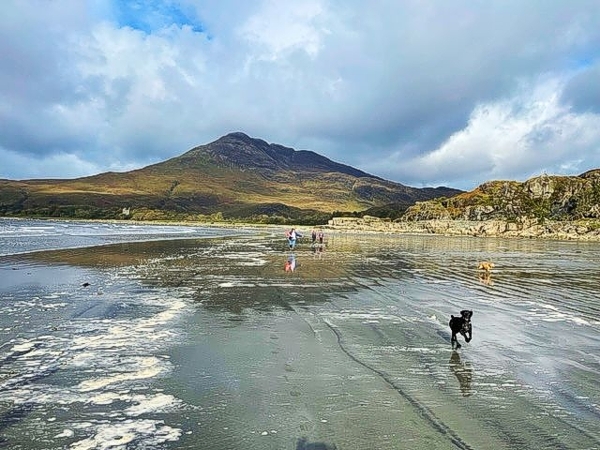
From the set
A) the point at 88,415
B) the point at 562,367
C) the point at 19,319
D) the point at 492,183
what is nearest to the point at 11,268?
A: the point at 19,319

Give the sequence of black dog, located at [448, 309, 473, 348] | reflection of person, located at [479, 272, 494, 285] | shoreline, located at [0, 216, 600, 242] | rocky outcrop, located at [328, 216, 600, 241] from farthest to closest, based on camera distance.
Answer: rocky outcrop, located at [328, 216, 600, 241], shoreline, located at [0, 216, 600, 242], reflection of person, located at [479, 272, 494, 285], black dog, located at [448, 309, 473, 348]

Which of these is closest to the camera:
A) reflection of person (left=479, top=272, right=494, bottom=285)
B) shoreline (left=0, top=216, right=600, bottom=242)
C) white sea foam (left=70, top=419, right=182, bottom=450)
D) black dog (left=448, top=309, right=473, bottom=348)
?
white sea foam (left=70, top=419, right=182, bottom=450)

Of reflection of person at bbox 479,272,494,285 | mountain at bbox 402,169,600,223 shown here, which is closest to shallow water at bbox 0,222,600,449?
reflection of person at bbox 479,272,494,285

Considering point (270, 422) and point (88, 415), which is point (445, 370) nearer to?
point (270, 422)

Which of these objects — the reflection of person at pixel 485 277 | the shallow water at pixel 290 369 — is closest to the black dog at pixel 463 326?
the shallow water at pixel 290 369

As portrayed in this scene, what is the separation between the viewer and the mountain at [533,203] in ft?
400

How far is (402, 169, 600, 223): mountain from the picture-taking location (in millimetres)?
121812

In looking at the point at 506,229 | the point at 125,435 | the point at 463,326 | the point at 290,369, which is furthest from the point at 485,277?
the point at 506,229

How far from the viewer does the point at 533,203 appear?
131500mm

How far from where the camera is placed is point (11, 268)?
24484mm

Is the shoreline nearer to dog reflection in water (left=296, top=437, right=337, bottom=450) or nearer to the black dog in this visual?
the black dog

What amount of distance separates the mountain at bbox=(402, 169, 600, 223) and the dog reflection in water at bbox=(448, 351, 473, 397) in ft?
392

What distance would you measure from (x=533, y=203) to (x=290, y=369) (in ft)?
452

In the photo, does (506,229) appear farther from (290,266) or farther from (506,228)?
(290,266)
